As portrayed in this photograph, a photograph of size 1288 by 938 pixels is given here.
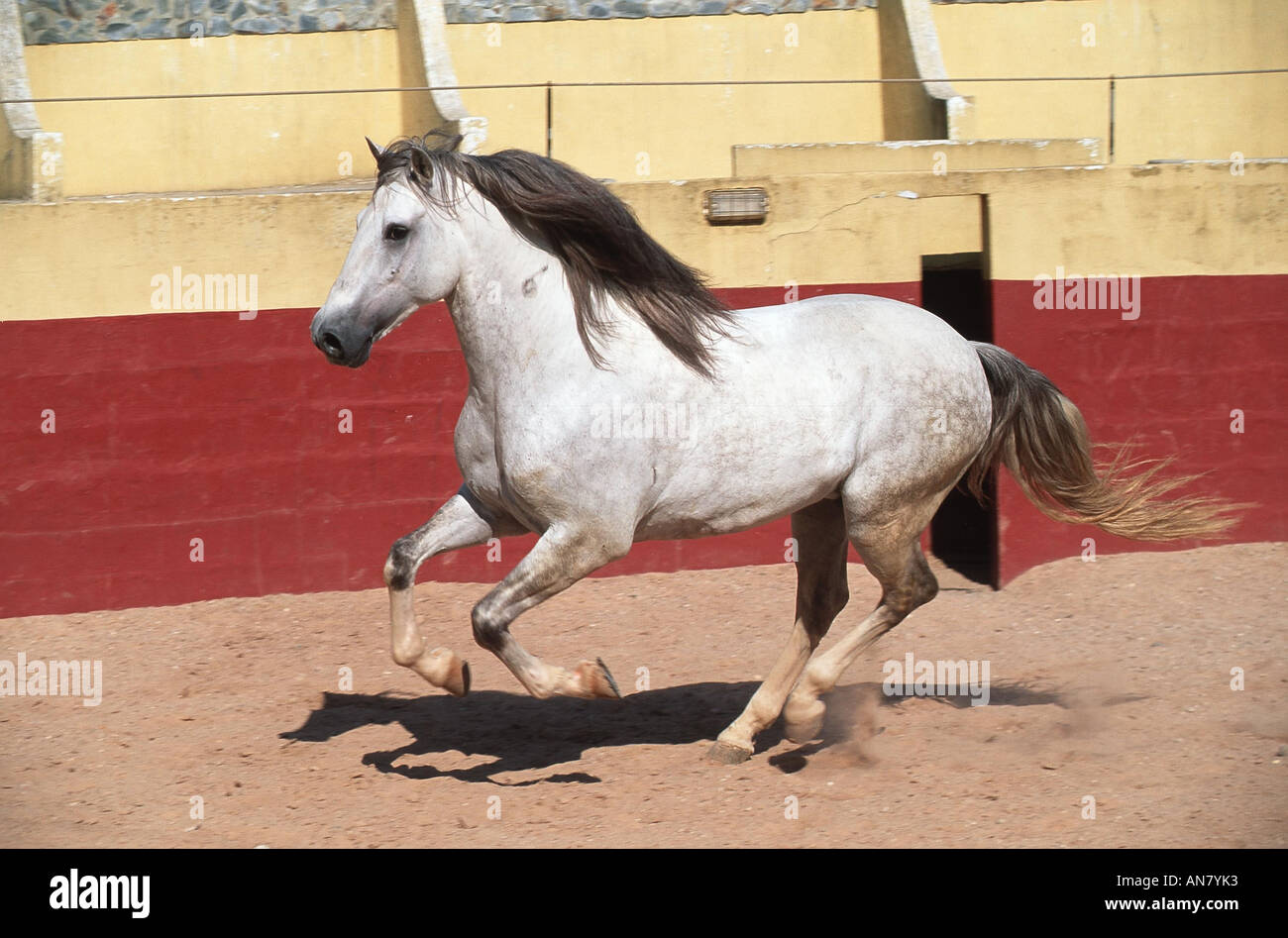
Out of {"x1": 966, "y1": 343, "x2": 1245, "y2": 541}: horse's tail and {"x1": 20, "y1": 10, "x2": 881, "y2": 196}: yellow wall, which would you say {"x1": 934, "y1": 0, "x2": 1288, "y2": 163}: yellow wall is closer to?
{"x1": 20, "y1": 10, "x2": 881, "y2": 196}: yellow wall

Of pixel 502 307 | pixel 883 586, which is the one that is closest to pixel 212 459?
pixel 502 307

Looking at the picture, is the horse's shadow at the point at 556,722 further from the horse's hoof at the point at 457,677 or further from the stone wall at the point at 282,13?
the stone wall at the point at 282,13

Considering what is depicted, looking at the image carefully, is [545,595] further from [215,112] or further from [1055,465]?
[215,112]

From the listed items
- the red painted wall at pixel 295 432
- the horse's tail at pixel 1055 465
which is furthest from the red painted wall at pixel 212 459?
the horse's tail at pixel 1055 465

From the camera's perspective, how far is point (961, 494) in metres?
8.68

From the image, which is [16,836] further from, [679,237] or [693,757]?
[679,237]

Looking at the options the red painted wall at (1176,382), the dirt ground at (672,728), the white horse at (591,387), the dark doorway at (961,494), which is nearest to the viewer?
the white horse at (591,387)

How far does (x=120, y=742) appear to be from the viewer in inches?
227

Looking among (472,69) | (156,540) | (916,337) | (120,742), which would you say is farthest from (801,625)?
(472,69)

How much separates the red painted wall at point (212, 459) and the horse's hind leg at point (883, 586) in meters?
2.83

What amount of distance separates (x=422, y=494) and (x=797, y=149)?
322 cm

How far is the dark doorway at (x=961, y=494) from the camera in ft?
27.2

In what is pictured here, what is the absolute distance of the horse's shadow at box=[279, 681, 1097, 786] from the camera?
549cm

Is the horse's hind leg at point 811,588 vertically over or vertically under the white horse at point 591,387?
under
